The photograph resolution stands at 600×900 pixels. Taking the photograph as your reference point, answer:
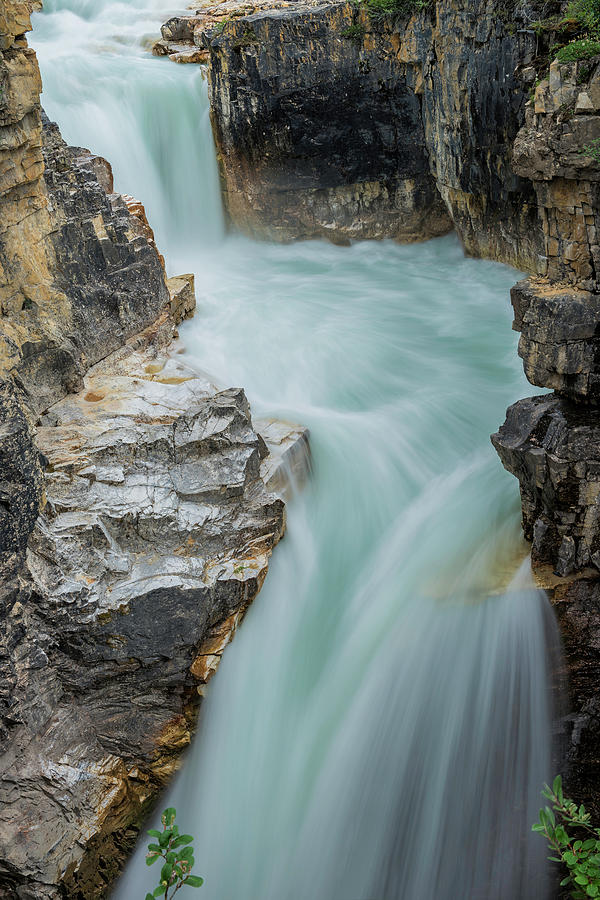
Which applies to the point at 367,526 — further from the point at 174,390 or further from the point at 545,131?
the point at 545,131

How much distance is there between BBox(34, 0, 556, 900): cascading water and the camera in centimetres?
472

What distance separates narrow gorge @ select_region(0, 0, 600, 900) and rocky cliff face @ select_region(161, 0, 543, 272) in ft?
0.44

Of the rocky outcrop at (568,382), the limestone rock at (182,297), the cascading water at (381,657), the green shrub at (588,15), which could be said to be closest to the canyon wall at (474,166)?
the rocky outcrop at (568,382)

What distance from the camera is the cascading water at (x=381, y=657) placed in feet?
15.5

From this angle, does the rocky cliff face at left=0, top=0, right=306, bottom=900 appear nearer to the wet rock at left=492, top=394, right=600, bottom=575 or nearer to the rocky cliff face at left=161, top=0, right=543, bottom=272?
the wet rock at left=492, top=394, right=600, bottom=575

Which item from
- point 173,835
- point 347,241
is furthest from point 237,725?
point 347,241

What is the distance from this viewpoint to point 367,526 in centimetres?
635

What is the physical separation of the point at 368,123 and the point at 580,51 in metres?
6.67

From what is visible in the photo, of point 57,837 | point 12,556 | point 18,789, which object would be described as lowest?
point 57,837

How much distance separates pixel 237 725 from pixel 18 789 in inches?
59.2

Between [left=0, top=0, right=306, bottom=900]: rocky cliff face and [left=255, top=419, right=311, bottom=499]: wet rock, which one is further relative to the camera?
[left=255, top=419, right=311, bottom=499]: wet rock

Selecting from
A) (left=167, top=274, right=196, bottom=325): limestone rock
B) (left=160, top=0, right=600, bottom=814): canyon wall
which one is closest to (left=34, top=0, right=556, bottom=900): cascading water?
Answer: (left=167, top=274, right=196, bottom=325): limestone rock

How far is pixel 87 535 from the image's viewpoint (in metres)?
5.24

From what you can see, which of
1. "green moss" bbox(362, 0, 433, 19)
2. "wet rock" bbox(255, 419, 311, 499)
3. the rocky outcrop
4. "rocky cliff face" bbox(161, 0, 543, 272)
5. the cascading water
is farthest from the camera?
"green moss" bbox(362, 0, 433, 19)
